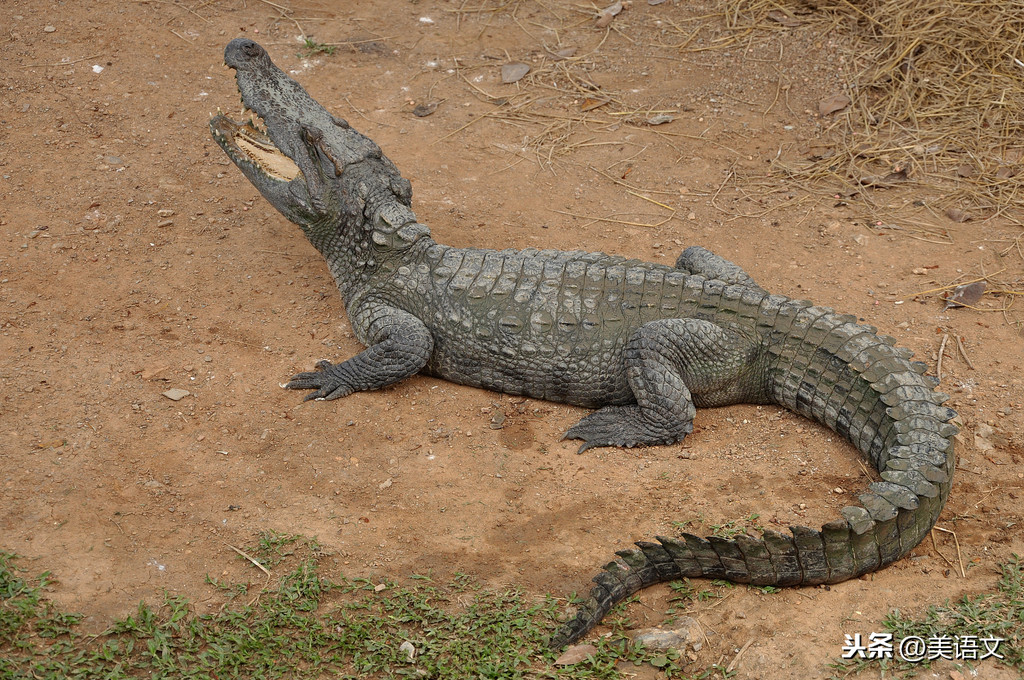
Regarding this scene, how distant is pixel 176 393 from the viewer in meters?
4.80

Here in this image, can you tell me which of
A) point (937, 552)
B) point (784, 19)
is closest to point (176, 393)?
point (937, 552)

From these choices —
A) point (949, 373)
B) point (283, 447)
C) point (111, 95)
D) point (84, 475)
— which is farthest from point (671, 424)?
point (111, 95)

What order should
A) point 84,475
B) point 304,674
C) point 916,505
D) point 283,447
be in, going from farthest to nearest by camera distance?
point 283,447, point 84,475, point 916,505, point 304,674

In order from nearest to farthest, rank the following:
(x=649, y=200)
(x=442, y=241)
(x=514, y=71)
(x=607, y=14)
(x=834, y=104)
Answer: (x=442, y=241), (x=649, y=200), (x=834, y=104), (x=514, y=71), (x=607, y=14)

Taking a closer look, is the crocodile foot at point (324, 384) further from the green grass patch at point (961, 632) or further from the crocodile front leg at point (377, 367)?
the green grass patch at point (961, 632)

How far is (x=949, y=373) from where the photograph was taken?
5008 millimetres

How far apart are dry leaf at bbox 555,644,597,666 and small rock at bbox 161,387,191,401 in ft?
8.69

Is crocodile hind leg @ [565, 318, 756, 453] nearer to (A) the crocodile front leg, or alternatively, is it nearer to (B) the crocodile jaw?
(A) the crocodile front leg

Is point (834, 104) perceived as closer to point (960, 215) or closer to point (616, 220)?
point (960, 215)

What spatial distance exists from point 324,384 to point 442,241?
1675 millimetres

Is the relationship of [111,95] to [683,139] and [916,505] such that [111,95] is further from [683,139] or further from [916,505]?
[916,505]

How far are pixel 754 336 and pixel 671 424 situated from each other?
69 cm

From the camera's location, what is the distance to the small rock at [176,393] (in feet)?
15.6

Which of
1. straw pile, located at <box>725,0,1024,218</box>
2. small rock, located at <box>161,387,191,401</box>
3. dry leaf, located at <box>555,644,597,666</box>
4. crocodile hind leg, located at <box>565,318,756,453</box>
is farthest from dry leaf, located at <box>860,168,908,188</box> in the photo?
small rock, located at <box>161,387,191,401</box>
